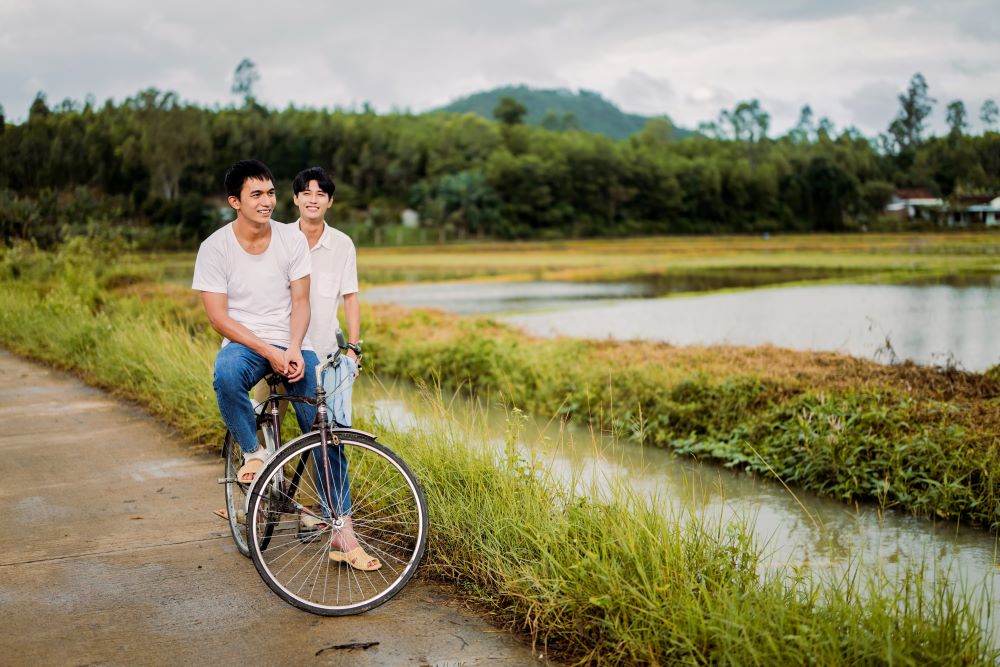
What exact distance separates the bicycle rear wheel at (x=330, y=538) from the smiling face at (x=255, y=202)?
1.00m

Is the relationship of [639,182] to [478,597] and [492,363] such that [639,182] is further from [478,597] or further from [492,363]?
[478,597]

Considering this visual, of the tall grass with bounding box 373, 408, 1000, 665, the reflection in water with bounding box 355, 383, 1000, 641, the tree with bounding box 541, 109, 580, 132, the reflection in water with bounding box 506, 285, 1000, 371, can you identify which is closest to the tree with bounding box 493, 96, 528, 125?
the tree with bounding box 541, 109, 580, 132

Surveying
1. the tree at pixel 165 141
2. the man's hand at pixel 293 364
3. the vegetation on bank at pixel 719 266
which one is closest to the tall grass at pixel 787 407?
the man's hand at pixel 293 364

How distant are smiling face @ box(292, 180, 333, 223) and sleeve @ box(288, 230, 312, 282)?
28 centimetres

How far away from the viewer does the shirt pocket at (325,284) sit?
4.69 meters

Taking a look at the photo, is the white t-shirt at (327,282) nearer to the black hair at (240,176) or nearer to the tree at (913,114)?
the black hair at (240,176)

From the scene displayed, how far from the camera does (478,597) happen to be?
406 cm

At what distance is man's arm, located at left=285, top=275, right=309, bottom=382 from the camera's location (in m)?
4.25

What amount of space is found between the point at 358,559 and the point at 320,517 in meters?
0.29

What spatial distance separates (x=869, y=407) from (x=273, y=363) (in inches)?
227

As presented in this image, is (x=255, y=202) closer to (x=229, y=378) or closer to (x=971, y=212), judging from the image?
(x=229, y=378)

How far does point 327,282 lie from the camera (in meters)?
4.70

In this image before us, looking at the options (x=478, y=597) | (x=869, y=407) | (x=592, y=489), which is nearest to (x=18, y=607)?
(x=478, y=597)

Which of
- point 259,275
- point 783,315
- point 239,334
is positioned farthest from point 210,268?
point 783,315
